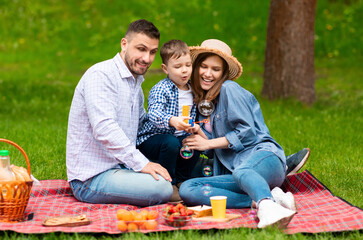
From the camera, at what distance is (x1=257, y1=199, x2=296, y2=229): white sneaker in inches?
131

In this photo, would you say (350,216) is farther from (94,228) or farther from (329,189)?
(94,228)

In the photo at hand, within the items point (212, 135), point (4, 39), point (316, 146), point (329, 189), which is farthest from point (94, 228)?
point (4, 39)

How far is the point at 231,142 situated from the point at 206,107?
0.35 meters

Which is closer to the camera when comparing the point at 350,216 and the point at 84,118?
the point at 350,216

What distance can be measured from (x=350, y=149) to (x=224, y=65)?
2.34 metres

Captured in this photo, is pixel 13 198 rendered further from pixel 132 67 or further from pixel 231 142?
pixel 231 142

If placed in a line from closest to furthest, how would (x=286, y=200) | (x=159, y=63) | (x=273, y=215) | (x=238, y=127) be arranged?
1. (x=273, y=215)
2. (x=286, y=200)
3. (x=238, y=127)
4. (x=159, y=63)

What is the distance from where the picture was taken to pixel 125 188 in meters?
3.94

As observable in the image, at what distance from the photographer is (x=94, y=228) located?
11.1ft

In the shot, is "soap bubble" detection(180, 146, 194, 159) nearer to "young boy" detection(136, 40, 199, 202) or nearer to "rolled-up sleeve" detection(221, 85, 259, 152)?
"young boy" detection(136, 40, 199, 202)

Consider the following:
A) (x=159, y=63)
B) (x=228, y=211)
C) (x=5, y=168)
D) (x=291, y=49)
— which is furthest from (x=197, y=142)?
(x=159, y=63)

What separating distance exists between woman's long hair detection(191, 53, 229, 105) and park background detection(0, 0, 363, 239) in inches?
51.6

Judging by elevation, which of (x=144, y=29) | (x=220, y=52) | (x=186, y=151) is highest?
(x=144, y=29)

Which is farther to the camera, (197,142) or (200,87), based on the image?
(200,87)
